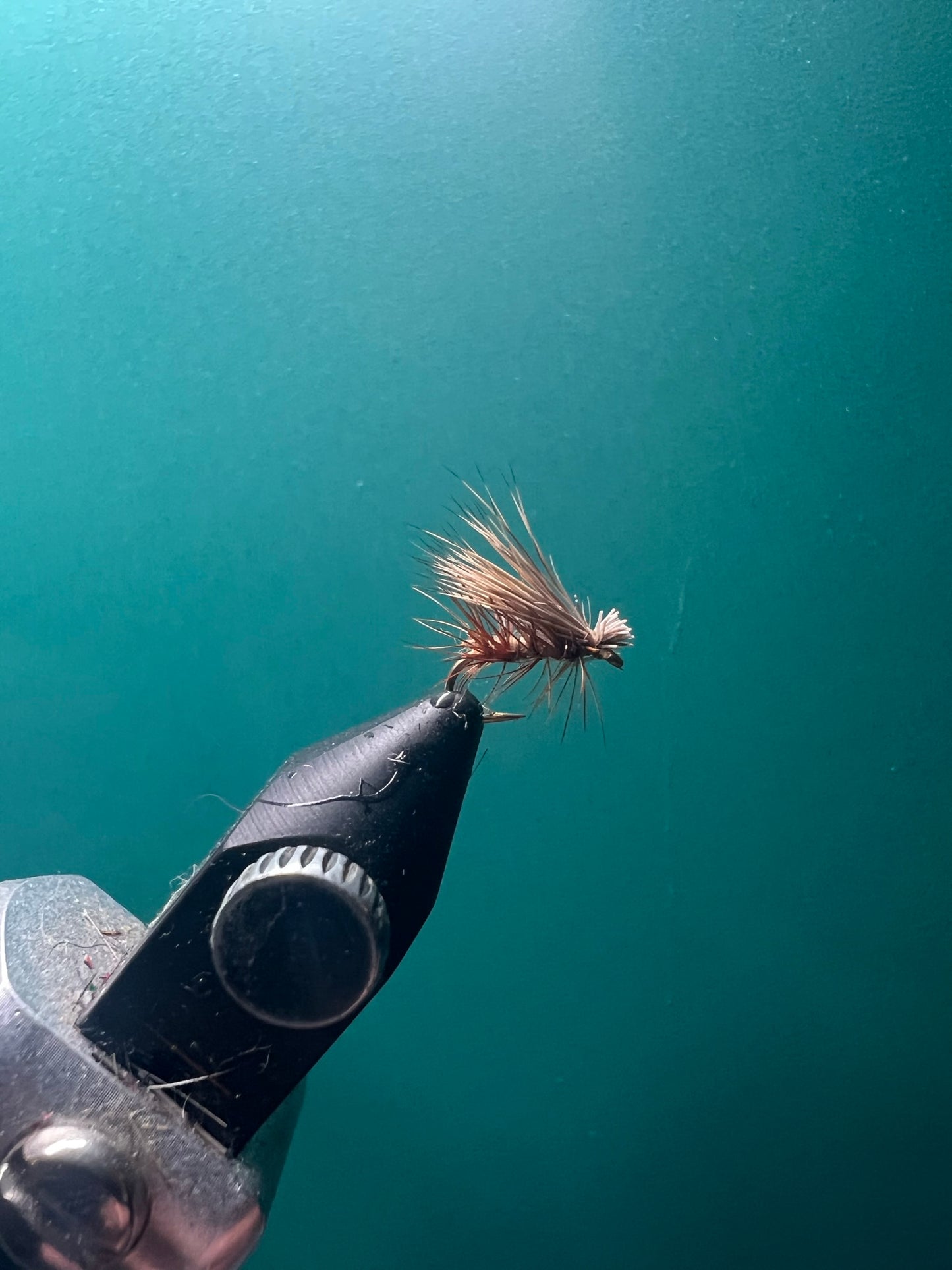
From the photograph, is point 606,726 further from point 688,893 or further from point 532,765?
point 688,893

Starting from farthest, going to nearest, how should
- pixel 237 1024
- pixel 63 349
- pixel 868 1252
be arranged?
pixel 868 1252, pixel 63 349, pixel 237 1024

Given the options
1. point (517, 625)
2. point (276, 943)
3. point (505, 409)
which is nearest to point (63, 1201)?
point (276, 943)

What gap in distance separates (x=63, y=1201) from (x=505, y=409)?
698 mm

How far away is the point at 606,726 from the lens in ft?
2.86

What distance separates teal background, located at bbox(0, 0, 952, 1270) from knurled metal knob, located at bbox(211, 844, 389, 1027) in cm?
43

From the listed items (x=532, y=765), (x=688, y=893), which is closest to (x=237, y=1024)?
(x=532, y=765)

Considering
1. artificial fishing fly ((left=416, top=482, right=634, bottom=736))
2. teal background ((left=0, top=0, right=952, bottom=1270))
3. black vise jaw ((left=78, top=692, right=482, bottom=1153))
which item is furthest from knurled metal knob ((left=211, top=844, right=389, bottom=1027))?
teal background ((left=0, top=0, right=952, bottom=1270))

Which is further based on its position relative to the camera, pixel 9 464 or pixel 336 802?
pixel 9 464

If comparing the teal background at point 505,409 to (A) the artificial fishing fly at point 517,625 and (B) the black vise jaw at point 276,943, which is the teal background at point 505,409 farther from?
(B) the black vise jaw at point 276,943

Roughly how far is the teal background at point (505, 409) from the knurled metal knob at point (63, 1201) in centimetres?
47

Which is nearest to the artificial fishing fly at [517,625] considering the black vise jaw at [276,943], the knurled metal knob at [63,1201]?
the black vise jaw at [276,943]

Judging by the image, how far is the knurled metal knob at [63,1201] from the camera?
0.40m

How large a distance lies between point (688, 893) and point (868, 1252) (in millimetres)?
476

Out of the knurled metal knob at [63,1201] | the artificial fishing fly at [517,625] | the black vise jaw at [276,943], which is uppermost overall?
the artificial fishing fly at [517,625]
